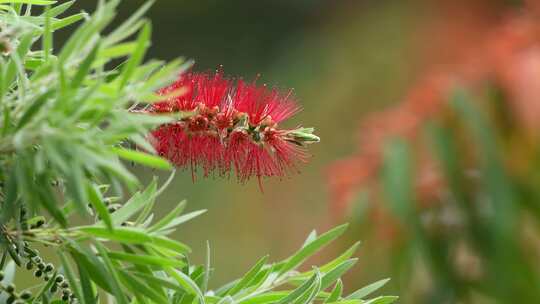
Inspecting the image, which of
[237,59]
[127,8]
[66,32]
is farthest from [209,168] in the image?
[237,59]

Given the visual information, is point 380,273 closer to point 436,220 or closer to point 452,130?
point 436,220

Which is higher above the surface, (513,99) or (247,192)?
(513,99)

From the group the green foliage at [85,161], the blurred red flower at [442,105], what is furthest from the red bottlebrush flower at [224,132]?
the blurred red flower at [442,105]

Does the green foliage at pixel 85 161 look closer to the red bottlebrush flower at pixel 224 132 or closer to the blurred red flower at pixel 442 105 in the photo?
the red bottlebrush flower at pixel 224 132

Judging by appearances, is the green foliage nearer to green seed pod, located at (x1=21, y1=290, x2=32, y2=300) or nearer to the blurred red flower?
green seed pod, located at (x1=21, y1=290, x2=32, y2=300)

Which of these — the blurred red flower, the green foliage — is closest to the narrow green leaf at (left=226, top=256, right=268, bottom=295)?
the green foliage

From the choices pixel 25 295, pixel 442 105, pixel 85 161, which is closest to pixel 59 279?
pixel 25 295

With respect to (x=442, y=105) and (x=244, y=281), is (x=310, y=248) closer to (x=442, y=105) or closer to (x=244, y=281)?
(x=244, y=281)
